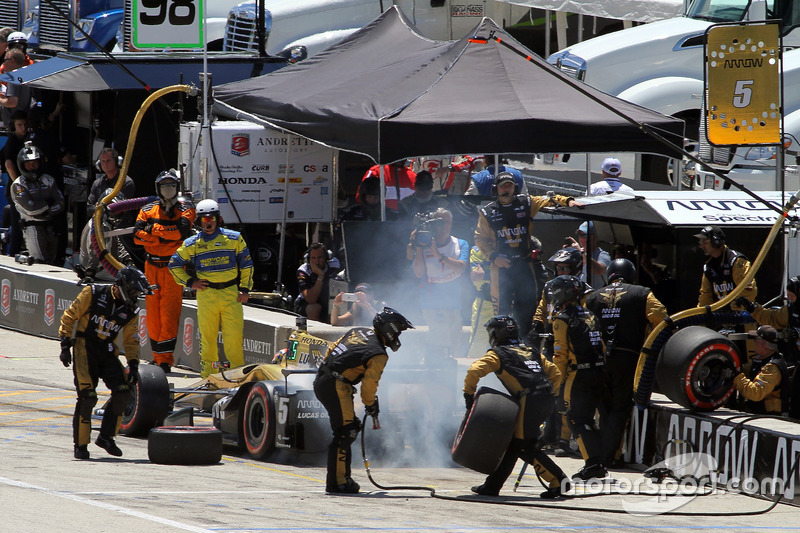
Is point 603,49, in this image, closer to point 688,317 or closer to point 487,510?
point 688,317

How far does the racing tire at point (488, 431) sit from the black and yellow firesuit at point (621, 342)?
175 centimetres

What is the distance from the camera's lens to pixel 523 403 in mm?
8852

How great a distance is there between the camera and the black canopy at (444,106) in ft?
40.6

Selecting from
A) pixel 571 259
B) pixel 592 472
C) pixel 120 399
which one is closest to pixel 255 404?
pixel 120 399

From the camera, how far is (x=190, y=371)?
46.5 ft

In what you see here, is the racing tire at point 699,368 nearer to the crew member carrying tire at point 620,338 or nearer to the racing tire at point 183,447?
the crew member carrying tire at point 620,338

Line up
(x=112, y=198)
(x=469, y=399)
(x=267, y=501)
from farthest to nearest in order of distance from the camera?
(x=112, y=198)
(x=469, y=399)
(x=267, y=501)

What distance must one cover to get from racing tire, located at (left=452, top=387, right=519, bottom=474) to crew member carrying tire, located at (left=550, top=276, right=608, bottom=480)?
1290 millimetres

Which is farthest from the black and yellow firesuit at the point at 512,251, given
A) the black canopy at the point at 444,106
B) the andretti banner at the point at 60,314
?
the andretti banner at the point at 60,314

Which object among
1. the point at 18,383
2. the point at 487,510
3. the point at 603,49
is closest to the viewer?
the point at 487,510

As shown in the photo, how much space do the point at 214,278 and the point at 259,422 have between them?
2845 mm

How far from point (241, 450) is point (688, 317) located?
152 inches

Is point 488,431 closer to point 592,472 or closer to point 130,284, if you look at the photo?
point 592,472

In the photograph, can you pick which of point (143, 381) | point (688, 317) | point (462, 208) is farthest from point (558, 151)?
point (143, 381)
